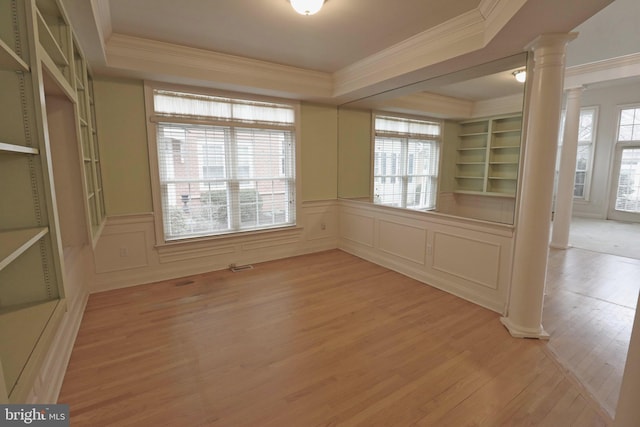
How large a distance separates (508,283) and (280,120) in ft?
11.6

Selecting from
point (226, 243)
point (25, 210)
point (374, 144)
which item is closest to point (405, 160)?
point (374, 144)

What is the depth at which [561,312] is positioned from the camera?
9.83ft

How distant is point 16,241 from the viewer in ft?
3.84

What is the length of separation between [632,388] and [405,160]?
4.16 meters

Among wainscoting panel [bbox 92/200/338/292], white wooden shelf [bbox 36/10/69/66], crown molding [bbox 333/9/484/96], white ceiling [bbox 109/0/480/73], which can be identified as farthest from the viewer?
wainscoting panel [bbox 92/200/338/292]

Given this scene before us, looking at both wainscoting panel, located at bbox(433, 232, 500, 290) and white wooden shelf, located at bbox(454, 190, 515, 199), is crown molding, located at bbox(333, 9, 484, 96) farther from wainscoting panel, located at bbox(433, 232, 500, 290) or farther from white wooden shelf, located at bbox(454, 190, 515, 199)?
wainscoting panel, located at bbox(433, 232, 500, 290)

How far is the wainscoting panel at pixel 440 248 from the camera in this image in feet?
10.0

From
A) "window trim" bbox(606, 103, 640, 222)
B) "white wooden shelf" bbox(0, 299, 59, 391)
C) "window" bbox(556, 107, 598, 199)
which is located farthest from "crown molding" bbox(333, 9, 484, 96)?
"window trim" bbox(606, 103, 640, 222)

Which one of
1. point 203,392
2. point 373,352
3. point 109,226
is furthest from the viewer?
point 109,226

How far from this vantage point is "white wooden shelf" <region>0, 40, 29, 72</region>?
41.1 inches

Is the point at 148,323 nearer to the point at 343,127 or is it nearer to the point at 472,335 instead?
the point at 472,335

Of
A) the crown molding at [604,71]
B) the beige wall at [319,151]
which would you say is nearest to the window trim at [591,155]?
the crown molding at [604,71]

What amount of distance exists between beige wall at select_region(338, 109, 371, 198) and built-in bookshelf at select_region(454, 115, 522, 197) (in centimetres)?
147

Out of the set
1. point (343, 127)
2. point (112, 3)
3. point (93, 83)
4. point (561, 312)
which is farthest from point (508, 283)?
point (93, 83)
